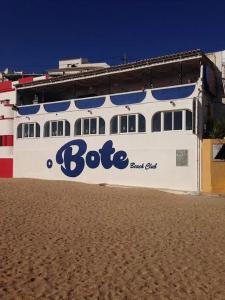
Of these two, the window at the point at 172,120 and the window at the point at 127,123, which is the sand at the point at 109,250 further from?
the window at the point at 127,123

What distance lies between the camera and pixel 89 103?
90.7 ft

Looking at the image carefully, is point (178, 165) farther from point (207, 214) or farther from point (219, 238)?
point (219, 238)

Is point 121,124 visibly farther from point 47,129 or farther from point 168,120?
point 47,129

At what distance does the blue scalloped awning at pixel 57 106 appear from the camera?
2888 centimetres

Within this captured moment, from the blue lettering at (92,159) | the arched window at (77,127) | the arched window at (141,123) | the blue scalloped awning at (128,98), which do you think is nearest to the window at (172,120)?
the arched window at (141,123)

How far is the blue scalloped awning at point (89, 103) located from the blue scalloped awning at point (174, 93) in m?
4.44

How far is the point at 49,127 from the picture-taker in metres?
29.7

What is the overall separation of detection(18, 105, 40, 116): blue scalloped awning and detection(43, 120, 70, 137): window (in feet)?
5.73

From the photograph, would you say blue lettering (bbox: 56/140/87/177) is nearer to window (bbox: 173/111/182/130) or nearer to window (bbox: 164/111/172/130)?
window (bbox: 164/111/172/130)

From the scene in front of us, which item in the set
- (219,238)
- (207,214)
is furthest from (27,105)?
(219,238)

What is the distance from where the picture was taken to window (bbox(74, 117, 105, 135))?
1062 inches

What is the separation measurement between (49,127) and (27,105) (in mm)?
3322

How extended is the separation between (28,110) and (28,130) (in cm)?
175

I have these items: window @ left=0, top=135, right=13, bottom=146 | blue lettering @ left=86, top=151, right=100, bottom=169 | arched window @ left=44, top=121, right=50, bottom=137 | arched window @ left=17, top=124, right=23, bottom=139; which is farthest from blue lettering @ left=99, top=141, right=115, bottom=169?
window @ left=0, top=135, right=13, bottom=146
